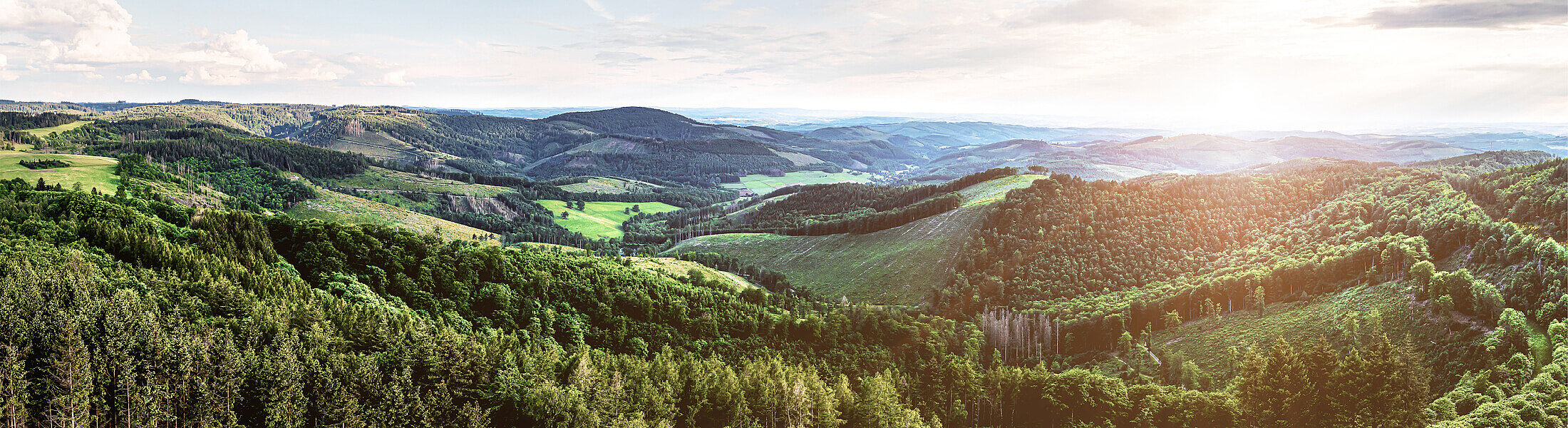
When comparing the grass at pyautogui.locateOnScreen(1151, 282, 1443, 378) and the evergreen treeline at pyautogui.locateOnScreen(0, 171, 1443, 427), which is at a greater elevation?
the evergreen treeline at pyautogui.locateOnScreen(0, 171, 1443, 427)

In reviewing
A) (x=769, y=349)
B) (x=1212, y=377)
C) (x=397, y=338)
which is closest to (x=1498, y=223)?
(x=1212, y=377)

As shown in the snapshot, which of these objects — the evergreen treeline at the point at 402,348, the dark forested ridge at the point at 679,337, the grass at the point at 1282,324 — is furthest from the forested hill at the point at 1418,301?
the evergreen treeline at the point at 402,348

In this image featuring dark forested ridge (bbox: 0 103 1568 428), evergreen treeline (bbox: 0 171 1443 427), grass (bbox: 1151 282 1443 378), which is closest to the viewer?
evergreen treeline (bbox: 0 171 1443 427)

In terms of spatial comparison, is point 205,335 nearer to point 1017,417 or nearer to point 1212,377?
point 1017,417

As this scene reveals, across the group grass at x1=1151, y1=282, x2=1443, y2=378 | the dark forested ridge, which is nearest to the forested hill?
grass at x1=1151, y1=282, x2=1443, y2=378

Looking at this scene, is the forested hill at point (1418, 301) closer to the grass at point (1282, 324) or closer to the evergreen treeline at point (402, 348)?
the grass at point (1282, 324)

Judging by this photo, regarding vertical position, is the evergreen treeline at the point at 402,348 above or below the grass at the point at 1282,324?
above

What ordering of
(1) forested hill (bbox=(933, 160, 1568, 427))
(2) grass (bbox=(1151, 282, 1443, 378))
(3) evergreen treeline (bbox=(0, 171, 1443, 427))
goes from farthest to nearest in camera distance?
(2) grass (bbox=(1151, 282, 1443, 378)) → (1) forested hill (bbox=(933, 160, 1568, 427)) → (3) evergreen treeline (bbox=(0, 171, 1443, 427))

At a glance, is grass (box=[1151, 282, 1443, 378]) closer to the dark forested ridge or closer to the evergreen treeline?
the dark forested ridge

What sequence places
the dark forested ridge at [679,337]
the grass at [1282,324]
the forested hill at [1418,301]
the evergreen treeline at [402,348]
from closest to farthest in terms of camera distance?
the evergreen treeline at [402,348] < the dark forested ridge at [679,337] < the forested hill at [1418,301] < the grass at [1282,324]

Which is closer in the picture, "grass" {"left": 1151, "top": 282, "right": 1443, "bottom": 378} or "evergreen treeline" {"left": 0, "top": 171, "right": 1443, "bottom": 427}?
"evergreen treeline" {"left": 0, "top": 171, "right": 1443, "bottom": 427}

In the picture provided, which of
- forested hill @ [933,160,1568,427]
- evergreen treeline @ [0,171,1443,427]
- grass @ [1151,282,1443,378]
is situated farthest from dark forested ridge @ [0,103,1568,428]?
grass @ [1151,282,1443,378]
